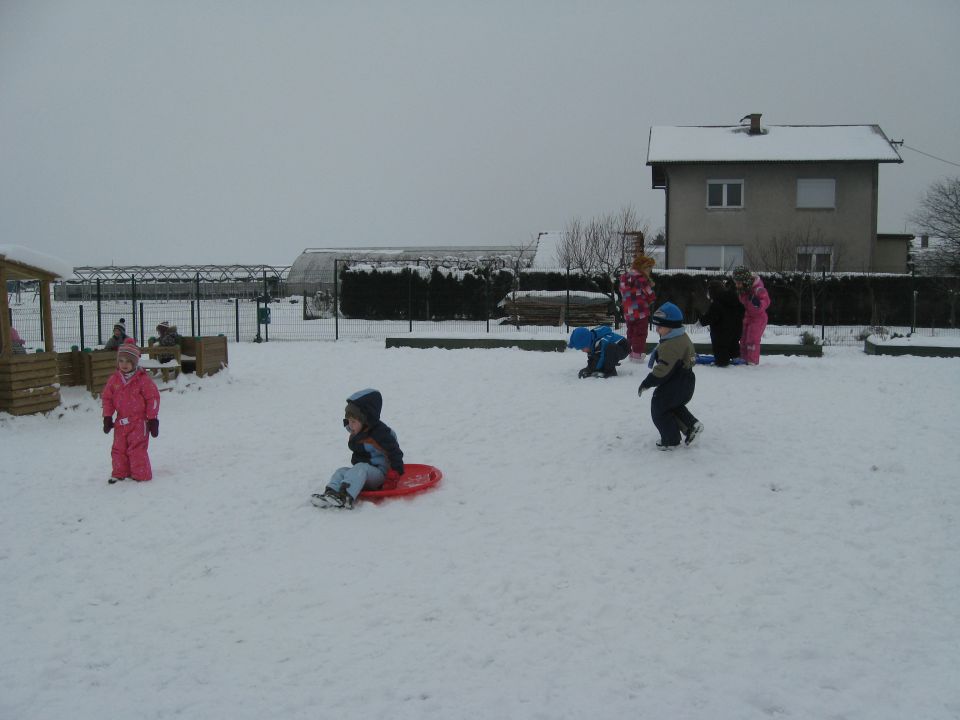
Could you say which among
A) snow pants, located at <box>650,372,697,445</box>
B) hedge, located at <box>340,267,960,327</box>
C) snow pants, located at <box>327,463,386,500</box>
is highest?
hedge, located at <box>340,267,960,327</box>

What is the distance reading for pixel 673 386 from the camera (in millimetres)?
8305

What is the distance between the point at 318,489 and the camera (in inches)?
295

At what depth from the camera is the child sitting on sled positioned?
6848 millimetres

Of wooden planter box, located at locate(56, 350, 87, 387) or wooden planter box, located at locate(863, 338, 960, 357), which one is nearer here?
wooden planter box, located at locate(56, 350, 87, 387)

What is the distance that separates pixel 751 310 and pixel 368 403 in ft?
29.1

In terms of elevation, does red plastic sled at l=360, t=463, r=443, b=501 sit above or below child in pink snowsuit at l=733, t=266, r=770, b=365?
below

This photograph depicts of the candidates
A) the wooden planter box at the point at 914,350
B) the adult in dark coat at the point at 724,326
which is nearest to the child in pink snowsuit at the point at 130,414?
the adult in dark coat at the point at 724,326

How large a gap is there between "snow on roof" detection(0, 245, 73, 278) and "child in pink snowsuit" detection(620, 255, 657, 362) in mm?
9443

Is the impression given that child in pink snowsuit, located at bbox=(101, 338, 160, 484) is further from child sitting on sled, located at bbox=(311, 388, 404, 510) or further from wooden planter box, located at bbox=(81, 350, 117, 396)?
wooden planter box, located at bbox=(81, 350, 117, 396)

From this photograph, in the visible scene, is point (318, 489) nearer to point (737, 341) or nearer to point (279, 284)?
point (737, 341)

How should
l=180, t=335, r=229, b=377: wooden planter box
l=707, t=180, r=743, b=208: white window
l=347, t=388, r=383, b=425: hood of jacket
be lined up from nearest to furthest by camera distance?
l=347, t=388, r=383, b=425: hood of jacket < l=180, t=335, r=229, b=377: wooden planter box < l=707, t=180, r=743, b=208: white window

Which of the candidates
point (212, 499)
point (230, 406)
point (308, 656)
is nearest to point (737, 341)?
point (230, 406)

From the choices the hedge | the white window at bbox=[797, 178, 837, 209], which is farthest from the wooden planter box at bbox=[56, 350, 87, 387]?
the white window at bbox=[797, 178, 837, 209]

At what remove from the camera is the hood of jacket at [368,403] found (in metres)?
6.92
